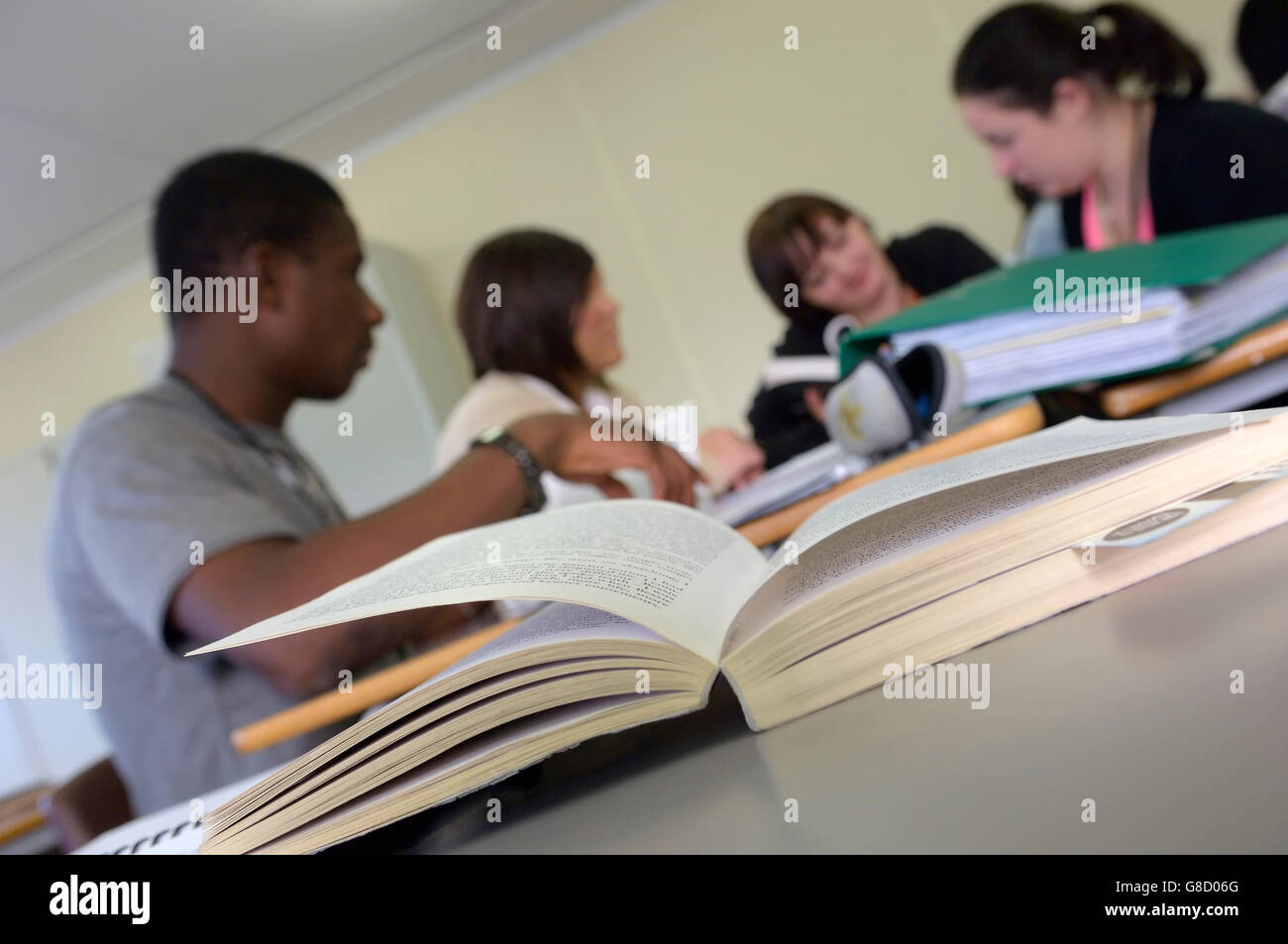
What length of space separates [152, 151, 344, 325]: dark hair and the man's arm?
47 cm

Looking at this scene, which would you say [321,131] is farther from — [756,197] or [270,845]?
[270,845]

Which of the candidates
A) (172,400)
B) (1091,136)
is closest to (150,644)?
(172,400)

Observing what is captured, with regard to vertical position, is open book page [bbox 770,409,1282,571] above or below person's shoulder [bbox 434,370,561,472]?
below

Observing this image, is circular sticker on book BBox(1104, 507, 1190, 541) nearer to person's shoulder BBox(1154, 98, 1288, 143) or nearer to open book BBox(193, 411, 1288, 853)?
open book BBox(193, 411, 1288, 853)

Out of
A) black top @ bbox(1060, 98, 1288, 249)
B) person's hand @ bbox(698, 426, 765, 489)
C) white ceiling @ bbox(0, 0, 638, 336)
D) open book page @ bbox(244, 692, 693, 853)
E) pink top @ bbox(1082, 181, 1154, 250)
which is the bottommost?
open book page @ bbox(244, 692, 693, 853)

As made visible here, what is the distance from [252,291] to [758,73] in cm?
251

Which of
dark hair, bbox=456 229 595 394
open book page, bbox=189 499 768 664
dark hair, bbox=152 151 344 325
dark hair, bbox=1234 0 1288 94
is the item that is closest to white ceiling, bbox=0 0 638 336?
dark hair, bbox=456 229 595 394

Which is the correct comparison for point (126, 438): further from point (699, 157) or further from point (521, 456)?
point (699, 157)

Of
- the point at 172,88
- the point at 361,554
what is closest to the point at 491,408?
the point at 361,554

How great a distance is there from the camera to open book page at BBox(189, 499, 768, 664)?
0.99 feet

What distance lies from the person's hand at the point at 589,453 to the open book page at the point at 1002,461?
45 centimetres

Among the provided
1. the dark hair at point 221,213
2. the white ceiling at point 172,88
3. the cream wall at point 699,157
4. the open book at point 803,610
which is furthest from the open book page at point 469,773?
the cream wall at point 699,157

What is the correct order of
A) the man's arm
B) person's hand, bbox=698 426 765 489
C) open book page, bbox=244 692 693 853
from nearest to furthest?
open book page, bbox=244 692 693 853
the man's arm
person's hand, bbox=698 426 765 489

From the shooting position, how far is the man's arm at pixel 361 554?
29.7 inches
